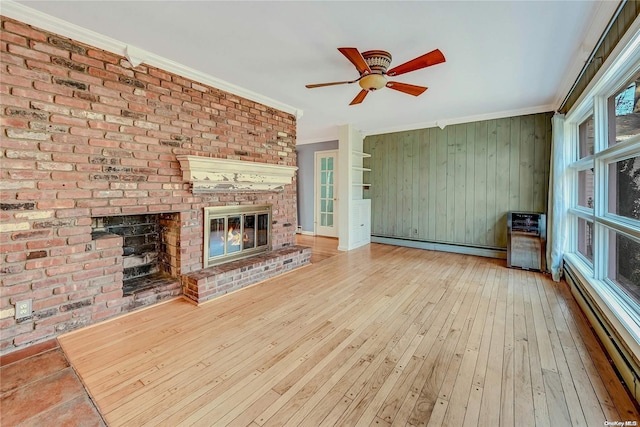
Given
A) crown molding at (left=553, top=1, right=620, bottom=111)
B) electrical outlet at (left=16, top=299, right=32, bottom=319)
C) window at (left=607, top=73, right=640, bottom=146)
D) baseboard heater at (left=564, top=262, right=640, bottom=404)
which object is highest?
crown molding at (left=553, top=1, right=620, bottom=111)

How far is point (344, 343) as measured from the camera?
2.11 m

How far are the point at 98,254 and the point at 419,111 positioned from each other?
14.7 ft

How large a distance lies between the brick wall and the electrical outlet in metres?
0.03

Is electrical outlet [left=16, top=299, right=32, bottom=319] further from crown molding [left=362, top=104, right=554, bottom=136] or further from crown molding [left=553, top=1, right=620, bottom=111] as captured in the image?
crown molding [left=362, top=104, right=554, bottom=136]

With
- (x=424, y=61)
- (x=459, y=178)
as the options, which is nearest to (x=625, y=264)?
(x=424, y=61)

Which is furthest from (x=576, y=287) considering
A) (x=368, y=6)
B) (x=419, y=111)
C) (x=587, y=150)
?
(x=368, y=6)

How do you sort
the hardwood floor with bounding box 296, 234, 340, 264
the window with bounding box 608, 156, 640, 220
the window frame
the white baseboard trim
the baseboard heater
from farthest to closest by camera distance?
the hardwood floor with bounding box 296, 234, 340, 264, the white baseboard trim, the window with bounding box 608, 156, 640, 220, the window frame, the baseboard heater

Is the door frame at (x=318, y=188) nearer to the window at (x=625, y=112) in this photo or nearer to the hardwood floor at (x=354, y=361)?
the hardwood floor at (x=354, y=361)

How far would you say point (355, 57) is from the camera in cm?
221

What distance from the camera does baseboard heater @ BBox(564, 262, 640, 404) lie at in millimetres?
1561

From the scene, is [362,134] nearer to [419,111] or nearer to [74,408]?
[419,111]

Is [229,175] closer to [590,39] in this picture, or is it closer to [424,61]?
[424,61]

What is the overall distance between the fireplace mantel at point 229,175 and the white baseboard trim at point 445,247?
2.86 m

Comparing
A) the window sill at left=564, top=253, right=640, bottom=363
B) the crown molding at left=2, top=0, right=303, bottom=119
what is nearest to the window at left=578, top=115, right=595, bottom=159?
the window sill at left=564, top=253, right=640, bottom=363
